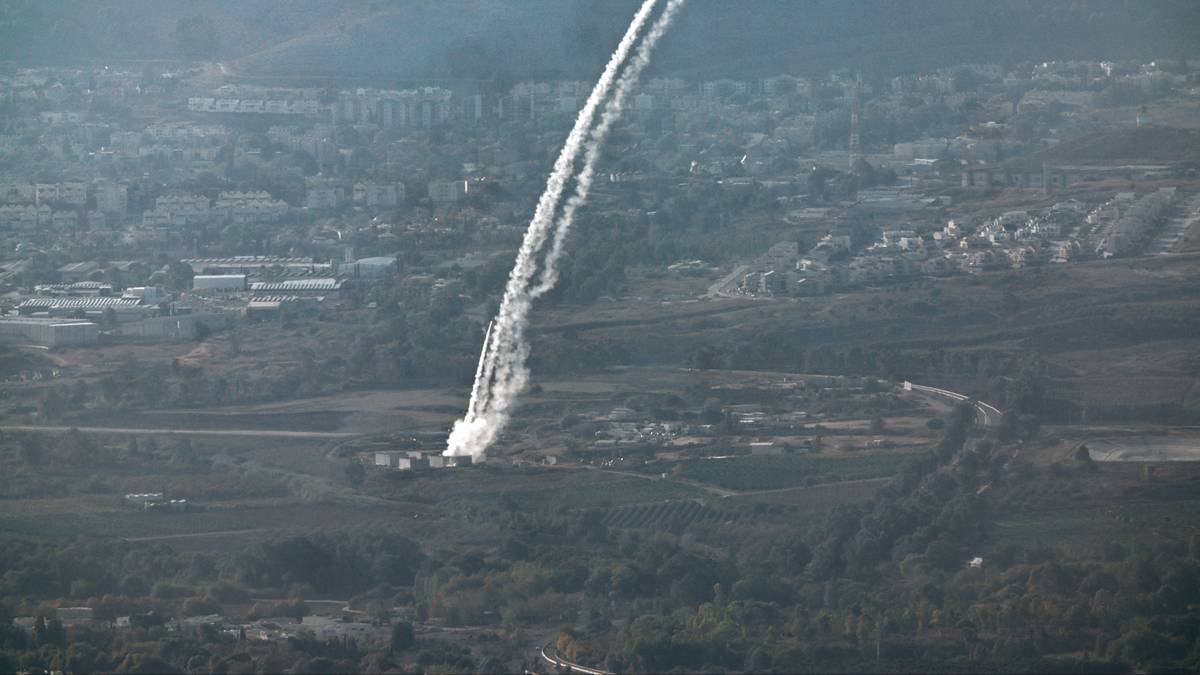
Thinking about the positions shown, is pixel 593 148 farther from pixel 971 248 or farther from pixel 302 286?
pixel 302 286

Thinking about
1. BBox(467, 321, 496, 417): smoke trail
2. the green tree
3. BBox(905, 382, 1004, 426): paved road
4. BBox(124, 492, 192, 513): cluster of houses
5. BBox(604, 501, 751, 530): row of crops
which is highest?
BBox(467, 321, 496, 417): smoke trail

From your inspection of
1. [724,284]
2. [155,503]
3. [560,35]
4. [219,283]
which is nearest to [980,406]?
[724,284]

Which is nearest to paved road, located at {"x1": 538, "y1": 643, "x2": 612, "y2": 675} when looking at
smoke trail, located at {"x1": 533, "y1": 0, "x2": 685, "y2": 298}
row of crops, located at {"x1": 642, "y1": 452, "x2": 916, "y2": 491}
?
row of crops, located at {"x1": 642, "y1": 452, "x2": 916, "y2": 491}

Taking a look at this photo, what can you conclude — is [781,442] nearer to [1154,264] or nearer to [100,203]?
[1154,264]

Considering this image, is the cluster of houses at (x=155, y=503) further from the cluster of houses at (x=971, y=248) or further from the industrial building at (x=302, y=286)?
the cluster of houses at (x=971, y=248)

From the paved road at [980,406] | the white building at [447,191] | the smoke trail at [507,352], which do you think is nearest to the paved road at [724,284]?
the smoke trail at [507,352]

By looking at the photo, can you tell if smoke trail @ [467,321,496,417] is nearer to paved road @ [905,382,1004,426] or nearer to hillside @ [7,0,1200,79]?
paved road @ [905,382,1004,426]

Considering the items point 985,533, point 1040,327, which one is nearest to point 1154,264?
point 1040,327
